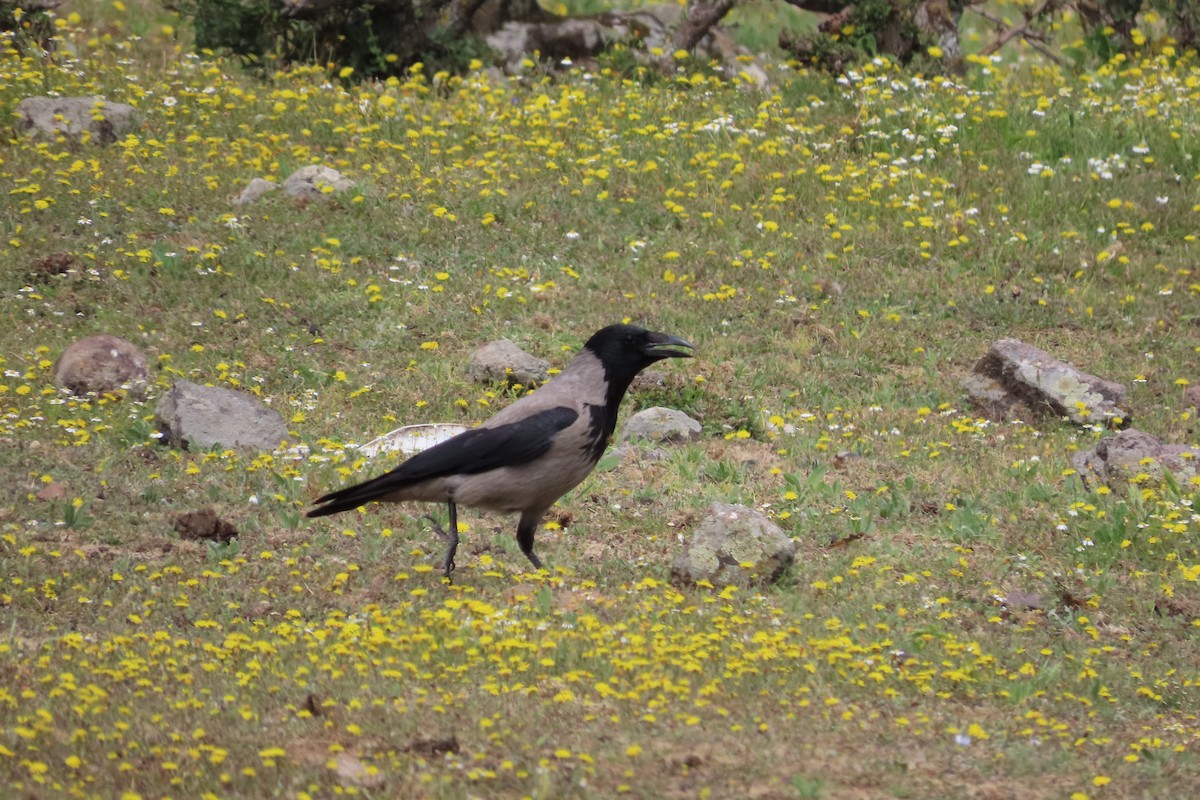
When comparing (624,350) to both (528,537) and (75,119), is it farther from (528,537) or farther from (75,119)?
(75,119)

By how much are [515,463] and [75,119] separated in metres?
8.78

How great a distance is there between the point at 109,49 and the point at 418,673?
1283 cm

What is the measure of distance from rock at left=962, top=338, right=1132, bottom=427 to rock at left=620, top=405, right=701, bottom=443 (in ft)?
7.38

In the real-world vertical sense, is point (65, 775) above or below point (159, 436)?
above

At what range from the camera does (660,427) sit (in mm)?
11102

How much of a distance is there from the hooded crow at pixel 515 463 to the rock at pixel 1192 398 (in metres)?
5.39

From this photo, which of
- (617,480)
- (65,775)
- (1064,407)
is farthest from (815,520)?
(65,775)

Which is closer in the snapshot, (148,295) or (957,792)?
(957,792)

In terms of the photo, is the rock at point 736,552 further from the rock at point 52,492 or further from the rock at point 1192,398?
the rock at point 1192,398

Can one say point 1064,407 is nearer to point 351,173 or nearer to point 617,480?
point 617,480

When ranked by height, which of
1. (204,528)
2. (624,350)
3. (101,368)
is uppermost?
(624,350)

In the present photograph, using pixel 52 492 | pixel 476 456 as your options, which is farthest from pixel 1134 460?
pixel 52 492

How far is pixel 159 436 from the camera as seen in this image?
10.1 meters

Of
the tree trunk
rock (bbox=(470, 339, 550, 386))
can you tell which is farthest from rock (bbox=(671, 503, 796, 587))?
the tree trunk
